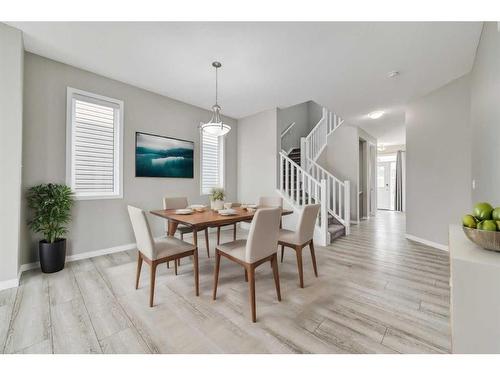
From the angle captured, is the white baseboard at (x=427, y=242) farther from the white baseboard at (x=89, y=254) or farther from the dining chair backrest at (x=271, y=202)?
the white baseboard at (x=89, y=254)

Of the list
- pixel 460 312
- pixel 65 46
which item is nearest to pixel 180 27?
pixel 65 46

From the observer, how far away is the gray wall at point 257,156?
4438 mm

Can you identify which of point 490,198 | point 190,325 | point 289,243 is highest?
point 490,198

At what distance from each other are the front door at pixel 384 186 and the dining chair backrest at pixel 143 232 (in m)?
9.41

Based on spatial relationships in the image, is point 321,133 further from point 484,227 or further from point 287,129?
point 484,227

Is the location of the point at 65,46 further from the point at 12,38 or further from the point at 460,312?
the point at 460,312

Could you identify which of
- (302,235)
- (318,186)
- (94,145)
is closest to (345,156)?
(318,186)

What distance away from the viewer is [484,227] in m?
0.95

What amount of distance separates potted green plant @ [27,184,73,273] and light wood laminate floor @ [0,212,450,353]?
17 cm

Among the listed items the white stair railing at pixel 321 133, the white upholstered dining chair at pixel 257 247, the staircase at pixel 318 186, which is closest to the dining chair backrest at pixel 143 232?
the white upholstered dining chair at pixel 257 247

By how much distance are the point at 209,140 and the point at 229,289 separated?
3.28 metres

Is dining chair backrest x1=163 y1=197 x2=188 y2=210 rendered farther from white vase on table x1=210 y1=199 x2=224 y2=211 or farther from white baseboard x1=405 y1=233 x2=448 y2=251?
white baseboard x1=405 y1=233 x2=448 y2=251

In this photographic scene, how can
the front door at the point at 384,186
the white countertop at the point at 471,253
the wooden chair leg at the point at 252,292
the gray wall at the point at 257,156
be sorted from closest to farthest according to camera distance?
the white countertop at the point at 471,253 < the wooden chair leg at the point at 252,292 < the gray wall at the point at 257,156 < the front door at the point at 384,186
